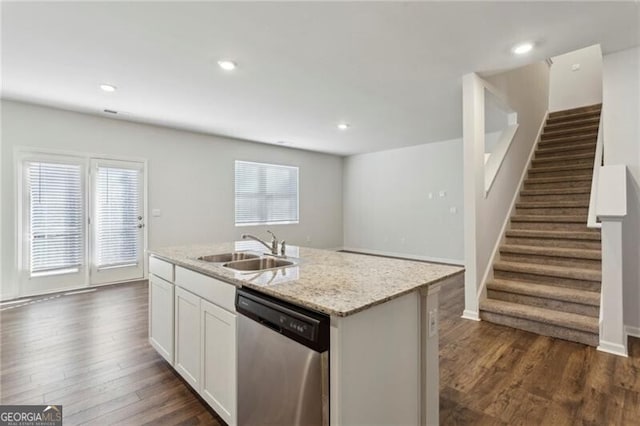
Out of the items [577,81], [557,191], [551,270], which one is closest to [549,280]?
[551,270]

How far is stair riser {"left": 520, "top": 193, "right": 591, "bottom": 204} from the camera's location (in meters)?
3.96

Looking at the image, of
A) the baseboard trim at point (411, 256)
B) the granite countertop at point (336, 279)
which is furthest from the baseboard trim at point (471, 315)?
the baseboard trim at point (411, 256)

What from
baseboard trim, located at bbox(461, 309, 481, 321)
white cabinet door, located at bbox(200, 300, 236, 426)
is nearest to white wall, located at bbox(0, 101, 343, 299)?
white cabinet door, located at bbox(200, 300, 236, 426)

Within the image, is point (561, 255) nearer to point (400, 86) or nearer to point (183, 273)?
point (400, 86)

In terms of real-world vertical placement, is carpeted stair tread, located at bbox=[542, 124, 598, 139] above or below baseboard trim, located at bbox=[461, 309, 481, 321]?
above

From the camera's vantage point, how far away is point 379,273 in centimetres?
162

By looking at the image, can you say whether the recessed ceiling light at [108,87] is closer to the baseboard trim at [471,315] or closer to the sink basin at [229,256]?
the sink basin at [229,256]

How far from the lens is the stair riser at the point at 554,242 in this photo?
11.1ft

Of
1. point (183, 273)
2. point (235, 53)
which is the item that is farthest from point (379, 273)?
point (235, 53)

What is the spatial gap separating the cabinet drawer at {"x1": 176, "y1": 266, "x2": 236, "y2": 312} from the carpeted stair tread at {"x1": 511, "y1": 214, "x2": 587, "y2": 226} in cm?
404

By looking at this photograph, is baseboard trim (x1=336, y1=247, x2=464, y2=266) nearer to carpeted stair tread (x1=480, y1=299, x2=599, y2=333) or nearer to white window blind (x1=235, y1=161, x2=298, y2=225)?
white window blind (x1=235, y1=161, x2=298, y2=225)

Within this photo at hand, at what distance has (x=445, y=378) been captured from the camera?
213 centimetres

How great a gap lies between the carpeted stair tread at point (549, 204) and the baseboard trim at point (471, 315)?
2.01m

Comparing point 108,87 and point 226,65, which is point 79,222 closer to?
point 108,87
